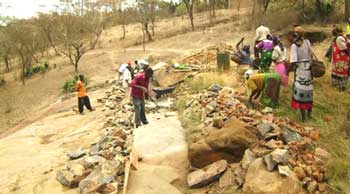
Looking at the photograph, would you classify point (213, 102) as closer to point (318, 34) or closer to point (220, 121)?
point (220, 121)

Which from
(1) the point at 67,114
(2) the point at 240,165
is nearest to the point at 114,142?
(2) the point at 240,165

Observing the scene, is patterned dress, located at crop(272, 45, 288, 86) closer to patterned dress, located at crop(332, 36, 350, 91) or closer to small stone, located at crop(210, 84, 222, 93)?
patterned dress, located at crop(332, 36, 350, 91)

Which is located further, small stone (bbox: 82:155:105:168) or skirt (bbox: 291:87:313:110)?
small stone (bbox: 82:155:105:168)

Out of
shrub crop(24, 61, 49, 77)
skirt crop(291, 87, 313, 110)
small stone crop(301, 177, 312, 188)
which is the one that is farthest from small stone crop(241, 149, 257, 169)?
shrub crop(24, 61, 49, 77)

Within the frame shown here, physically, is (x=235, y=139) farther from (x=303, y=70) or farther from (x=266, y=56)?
(x=266, y=56)

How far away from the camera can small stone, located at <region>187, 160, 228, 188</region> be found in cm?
561

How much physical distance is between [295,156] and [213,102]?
275cm

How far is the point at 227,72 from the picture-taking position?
1065 centimetres

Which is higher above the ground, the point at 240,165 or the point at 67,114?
the point at 240,165

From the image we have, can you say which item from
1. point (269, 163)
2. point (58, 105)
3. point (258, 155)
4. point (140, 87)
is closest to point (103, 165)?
point (140, 87)

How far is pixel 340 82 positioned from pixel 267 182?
119 inches

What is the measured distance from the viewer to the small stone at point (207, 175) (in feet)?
18.4

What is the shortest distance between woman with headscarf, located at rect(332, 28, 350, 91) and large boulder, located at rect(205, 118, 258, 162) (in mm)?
2186

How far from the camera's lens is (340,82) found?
7.20 meters
